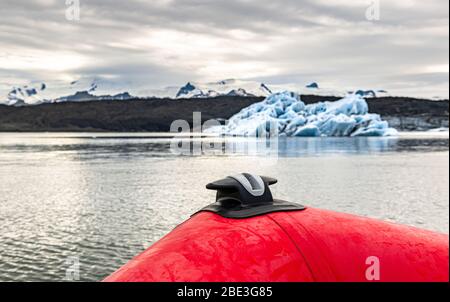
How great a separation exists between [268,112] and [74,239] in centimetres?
5717

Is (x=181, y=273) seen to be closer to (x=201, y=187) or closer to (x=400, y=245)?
(x=400, y=245)

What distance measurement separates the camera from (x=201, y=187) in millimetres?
19141

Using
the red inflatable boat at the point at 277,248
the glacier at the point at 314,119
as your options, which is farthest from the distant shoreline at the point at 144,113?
the red inflatable boat at the point at 277,248

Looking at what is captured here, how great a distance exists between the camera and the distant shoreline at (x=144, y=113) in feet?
390

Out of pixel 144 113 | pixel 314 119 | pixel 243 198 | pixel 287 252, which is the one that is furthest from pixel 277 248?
pixel 144 113

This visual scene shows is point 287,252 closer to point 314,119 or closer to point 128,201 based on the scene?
point 128,201

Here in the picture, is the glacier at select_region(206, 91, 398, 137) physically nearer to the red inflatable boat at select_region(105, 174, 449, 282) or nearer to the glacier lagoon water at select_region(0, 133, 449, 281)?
the glacier lagoon water at select_region(0, 133, 449, 281)

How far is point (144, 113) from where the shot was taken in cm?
14250

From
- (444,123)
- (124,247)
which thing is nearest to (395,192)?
(124,247)

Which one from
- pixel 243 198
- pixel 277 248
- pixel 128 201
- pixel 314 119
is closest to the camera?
pixel 277 248

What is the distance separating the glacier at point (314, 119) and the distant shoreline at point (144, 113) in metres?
50.6

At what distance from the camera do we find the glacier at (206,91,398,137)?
2404 inches

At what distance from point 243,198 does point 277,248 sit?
1.20 feet

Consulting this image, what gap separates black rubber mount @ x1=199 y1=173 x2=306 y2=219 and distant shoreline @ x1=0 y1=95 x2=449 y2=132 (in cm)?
11480
